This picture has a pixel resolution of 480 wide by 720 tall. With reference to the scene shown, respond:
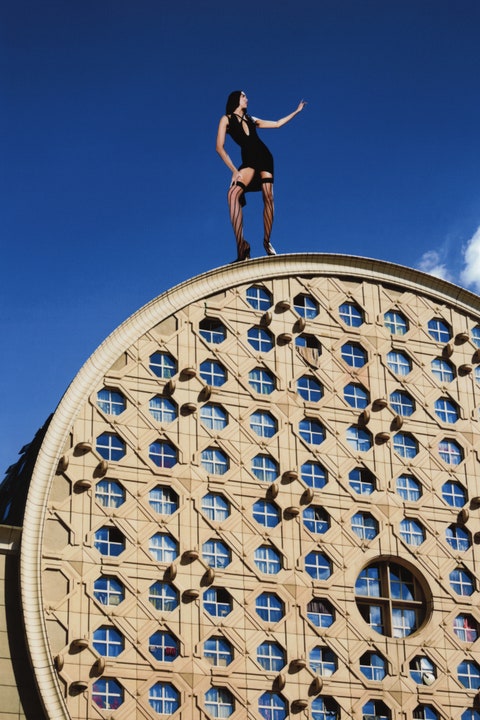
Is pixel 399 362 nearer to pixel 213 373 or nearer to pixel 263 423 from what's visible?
pixel 263 423

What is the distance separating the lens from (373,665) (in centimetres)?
4994

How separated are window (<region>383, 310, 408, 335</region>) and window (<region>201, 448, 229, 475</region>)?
8.19 m

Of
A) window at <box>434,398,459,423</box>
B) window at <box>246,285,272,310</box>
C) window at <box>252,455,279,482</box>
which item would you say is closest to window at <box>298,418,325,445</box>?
window at <box>252,455,279,482</box>

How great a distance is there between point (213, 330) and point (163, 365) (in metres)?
2.28

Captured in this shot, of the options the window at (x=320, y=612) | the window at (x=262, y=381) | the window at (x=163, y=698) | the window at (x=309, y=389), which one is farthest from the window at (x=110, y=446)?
the window at (x=320, y=612)

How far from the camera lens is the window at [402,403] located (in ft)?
176

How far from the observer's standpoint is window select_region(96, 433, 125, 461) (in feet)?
161

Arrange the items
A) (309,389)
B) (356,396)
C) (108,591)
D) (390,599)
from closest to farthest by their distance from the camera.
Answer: (108,591)
(390,599)
(309,389)
(356,396)

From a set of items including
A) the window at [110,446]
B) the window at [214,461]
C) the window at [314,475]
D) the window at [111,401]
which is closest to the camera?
the window at [110,446]

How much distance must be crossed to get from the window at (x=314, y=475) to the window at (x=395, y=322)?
6047 millimetres

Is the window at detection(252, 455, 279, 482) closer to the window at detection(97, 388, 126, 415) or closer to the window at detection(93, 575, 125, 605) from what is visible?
the window at detection(97, 388, 126, 415)

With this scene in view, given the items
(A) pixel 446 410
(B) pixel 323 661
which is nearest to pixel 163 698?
(B) pixel 323 661

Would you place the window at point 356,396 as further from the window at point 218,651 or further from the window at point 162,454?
the window at point 218,651

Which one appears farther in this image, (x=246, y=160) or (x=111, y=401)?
(x=246, y=160)
